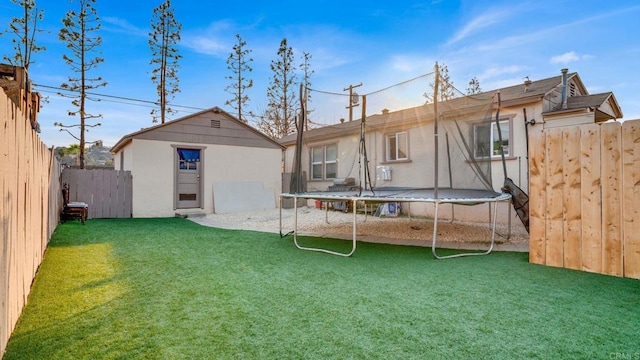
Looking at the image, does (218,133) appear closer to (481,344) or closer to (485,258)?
(485,258)

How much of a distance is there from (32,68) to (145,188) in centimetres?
642

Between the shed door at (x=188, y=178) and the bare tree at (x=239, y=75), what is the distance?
7.28m

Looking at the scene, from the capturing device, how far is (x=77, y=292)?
2586 mm

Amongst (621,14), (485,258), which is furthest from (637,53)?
(485,258)

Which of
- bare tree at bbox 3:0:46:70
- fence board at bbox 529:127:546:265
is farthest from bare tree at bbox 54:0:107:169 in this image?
fence board at bbox 529:127:546:265

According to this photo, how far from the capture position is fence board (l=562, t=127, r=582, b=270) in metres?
3.36

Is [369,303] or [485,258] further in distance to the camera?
[485,258]

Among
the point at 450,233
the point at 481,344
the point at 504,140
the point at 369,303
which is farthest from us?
the point at 504,140

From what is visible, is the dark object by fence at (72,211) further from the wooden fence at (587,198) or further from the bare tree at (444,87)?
the wooden fence at (587,198)

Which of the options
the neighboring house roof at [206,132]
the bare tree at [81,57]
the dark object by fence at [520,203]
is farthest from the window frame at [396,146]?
the bare tree at [81,57]

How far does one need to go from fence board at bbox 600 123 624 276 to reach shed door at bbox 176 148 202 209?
9406 millimetres

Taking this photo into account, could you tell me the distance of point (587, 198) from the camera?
3291mm

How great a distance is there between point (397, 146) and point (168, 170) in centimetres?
684

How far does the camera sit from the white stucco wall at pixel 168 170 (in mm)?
8844
